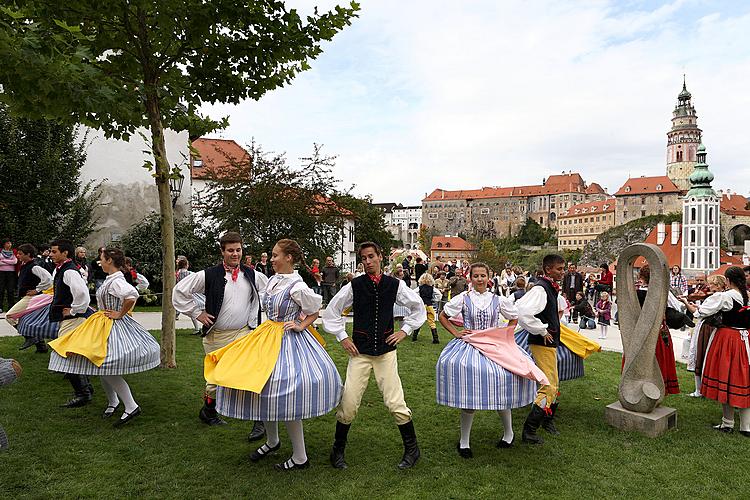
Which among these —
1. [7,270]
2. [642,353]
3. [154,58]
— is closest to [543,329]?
[642,353]

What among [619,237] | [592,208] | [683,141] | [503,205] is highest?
[683,141]

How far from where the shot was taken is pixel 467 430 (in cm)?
536

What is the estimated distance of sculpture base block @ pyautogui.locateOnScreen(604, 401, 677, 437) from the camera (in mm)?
6094

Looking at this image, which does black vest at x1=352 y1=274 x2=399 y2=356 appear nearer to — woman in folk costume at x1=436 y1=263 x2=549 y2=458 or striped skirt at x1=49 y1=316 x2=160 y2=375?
woman in folk costume at x1=436 y1=263 x2=549 y2=458

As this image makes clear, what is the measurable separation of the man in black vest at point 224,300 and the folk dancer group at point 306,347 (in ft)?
0.04

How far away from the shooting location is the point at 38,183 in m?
17.1

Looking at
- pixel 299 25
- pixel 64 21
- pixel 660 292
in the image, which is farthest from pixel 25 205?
pixel 660 292

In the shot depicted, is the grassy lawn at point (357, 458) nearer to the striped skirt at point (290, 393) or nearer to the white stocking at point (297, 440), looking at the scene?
the white stocking at point (297, 440)

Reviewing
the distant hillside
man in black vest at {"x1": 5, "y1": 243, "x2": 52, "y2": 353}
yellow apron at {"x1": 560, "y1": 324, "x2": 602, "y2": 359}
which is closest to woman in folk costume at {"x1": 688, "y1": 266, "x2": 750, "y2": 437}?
yellow apron at {"x1": 560, "y1": 324, "x2": 602, "y2": 359}

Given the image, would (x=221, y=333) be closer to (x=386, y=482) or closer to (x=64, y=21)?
(x=386, y=482)

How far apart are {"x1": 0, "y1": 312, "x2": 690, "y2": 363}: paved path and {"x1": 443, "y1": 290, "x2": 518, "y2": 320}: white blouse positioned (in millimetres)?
7537

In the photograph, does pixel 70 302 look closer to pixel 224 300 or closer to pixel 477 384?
pixel 224 300

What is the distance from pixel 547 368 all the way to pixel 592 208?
122769 mm

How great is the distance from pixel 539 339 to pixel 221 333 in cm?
348
